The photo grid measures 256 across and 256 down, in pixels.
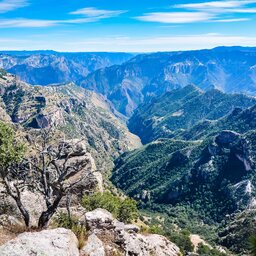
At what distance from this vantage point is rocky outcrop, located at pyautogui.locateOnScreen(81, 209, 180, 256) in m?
35.4

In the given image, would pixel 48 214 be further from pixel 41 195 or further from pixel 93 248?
pixel 41 195

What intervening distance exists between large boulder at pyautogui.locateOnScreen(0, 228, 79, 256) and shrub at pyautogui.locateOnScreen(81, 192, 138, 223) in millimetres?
51990

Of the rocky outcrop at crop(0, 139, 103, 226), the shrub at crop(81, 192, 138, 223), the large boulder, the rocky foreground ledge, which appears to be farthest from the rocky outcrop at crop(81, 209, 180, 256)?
the shrub at crop(81, 192, 138, 223)

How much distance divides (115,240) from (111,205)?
193 ft

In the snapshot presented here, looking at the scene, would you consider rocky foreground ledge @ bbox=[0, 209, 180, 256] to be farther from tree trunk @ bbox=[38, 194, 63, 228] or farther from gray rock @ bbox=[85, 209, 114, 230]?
tree trunk @ bbox=[38, 194, 63, 228]

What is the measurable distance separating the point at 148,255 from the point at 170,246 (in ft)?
24.8

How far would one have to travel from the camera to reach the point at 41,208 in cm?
5797

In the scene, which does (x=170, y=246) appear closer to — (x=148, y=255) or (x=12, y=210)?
(x=148, y=255)

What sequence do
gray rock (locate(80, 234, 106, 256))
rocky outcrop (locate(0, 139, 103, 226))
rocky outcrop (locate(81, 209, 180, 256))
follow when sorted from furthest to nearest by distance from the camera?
rocky outcrop (locate(0, 139, 103, 226)), rocky outcrop (locate(81, 209, 180, 256)), gray rock (locate(80, 234, 106, 256))

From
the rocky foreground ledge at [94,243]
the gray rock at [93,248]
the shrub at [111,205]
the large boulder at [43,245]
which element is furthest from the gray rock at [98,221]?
the shrub at [111,205]

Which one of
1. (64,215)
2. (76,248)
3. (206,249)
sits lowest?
(206,249)

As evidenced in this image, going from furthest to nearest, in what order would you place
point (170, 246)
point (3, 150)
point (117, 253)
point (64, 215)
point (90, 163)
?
point (90, 163) → point (64, 215) → point (170, 246) → point (3, 150) → point (117, 253)

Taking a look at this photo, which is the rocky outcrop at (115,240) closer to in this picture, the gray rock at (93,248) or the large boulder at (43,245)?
the gray rock at (93,248)

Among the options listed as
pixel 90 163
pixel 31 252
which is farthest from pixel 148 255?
pixel 90 163
